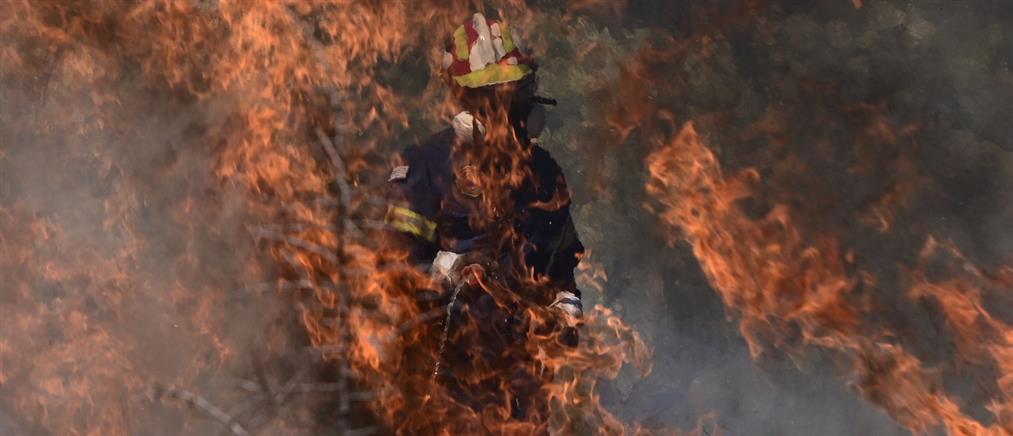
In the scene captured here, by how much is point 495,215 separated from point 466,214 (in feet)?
0.52

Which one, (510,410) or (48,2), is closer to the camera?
(510,410)

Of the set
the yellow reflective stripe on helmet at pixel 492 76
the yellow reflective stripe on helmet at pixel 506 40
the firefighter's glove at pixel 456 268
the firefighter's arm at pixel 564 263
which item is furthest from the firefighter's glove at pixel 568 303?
the yellow reflective stripe on helmet at pixel 506 40

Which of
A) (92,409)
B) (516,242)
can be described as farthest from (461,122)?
(92,409)

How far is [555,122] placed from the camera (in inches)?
185

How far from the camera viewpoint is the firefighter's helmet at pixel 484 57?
11.2 ft

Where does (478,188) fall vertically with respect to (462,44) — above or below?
below

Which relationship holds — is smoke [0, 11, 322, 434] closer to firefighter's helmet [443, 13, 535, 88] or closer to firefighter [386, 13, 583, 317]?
firefighter [386, 13, 583, 317]

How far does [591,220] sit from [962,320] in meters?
2.18

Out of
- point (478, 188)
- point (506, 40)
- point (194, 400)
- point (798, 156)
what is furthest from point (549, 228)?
point (194, 400)

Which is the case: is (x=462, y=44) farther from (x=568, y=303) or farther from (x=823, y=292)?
(x=823, y=292)

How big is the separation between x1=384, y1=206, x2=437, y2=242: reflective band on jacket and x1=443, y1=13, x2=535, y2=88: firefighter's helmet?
681 millimetres

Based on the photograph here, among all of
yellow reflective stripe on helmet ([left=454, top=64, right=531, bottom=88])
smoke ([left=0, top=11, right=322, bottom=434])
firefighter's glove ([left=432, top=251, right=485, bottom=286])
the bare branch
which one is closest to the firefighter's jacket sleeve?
firefighter's glove ([left=432, top=251, right=485, bottom=286])

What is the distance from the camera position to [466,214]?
3578 millimetres

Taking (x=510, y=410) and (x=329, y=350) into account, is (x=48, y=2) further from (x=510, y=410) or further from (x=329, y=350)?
(x=510, y=410)
